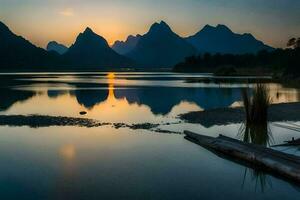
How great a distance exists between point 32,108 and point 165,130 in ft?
46.5

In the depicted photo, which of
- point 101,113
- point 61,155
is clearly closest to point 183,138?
point 61,155

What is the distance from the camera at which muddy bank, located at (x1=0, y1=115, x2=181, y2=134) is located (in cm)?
2069

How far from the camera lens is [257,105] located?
19.7m

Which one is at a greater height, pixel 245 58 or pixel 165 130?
pixel 245 58

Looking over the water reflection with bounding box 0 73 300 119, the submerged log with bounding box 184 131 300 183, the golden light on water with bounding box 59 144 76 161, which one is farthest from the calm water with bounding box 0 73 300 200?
the water reflection with bounding box 0 73 300 119

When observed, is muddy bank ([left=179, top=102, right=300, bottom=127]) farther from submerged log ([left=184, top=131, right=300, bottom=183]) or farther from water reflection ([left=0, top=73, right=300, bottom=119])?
submerged log ([left=184, top=131, right=300, bottom=183])

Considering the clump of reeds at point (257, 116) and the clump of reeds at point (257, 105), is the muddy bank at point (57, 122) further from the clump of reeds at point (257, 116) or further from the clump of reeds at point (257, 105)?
the clump of reeds at point (257, 105)

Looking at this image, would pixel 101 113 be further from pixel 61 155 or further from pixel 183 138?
pixel 61 155

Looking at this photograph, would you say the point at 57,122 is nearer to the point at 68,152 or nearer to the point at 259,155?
the point at 68,152

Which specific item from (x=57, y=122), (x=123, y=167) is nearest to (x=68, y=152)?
(x=123, y=167)

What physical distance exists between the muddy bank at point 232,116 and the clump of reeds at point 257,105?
5.81 feet

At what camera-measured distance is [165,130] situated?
19359 millimetres

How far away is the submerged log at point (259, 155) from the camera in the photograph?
35.3 feet

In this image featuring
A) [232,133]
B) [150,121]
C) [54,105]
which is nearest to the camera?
[232,133]
